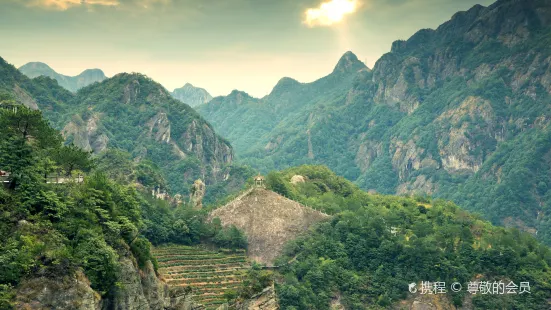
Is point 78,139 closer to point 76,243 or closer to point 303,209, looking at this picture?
point 303,209

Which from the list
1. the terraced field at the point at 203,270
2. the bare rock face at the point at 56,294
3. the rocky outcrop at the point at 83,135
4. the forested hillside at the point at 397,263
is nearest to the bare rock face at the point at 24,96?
the rocky outcrop at the point at 83,135

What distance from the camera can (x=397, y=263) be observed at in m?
95.1

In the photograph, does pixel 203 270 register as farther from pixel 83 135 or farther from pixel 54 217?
pixel 83 135

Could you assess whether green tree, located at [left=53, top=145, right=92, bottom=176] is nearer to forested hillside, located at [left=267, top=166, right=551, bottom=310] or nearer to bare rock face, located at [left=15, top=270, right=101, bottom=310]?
bare rock face, located at [left=15, top=270, right=101, bottom=310]

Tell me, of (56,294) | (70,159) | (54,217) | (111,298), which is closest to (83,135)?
(70,159)

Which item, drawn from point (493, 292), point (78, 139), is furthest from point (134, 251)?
point (78, 139)

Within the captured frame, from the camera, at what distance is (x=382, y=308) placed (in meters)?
88.1

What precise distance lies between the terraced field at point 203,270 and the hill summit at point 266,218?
15.1ft

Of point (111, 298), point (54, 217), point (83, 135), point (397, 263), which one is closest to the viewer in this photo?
point (54, 217)

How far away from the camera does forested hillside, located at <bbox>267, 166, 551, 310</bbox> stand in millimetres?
88438

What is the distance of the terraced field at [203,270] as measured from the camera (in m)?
75.5

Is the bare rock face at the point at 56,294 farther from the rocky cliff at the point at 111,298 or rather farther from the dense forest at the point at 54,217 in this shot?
the dense forest at the point at 54,217

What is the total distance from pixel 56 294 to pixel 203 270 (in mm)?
43104

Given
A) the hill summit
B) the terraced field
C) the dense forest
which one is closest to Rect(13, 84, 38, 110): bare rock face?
the hill summit
